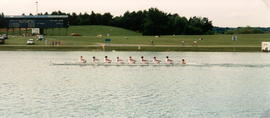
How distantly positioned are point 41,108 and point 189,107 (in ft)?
33.7

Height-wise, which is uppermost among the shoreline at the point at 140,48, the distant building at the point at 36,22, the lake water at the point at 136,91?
the distant building at the point at 36,22

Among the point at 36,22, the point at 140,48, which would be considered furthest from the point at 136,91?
the point at 36,22

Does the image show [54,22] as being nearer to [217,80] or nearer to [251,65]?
[251,65]

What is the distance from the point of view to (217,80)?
66.4 m

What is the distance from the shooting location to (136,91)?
53.9 metres

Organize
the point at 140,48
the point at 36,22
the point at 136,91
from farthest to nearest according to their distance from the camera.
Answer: the point at 36,22 → the point at 140,48 → the point at 136,91

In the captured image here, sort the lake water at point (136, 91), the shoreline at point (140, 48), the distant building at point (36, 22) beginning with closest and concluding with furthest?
the lake water at point (136, 91)
the shoreline at point (140, 48)
the distant building at point (36, 22)

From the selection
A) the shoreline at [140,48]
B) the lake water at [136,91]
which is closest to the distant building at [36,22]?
the shoreline at [140,48]

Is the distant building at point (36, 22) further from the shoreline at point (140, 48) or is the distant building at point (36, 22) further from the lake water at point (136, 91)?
the lake water at point (136, 91)

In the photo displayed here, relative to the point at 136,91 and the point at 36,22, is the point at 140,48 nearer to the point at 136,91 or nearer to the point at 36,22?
the point at 36,22

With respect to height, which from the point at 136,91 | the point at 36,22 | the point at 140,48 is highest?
the point at 36,22

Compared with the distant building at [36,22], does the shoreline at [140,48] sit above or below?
below

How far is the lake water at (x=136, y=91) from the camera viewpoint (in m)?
41.3

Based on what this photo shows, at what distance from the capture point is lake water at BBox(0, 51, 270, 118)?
1628 inches
